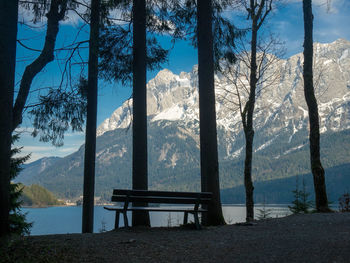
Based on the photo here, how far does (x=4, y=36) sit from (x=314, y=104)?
8.42 metres

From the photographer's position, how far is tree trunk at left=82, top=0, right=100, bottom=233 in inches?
352

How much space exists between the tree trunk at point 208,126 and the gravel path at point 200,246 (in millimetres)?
1017

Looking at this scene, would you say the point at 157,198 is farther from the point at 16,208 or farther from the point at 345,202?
the point at 16,208

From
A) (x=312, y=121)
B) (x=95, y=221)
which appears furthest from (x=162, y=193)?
(x=95, y=221)

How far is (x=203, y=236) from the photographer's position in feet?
21.3

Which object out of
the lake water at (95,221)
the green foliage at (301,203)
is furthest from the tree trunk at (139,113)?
the green foliage at (301,203)

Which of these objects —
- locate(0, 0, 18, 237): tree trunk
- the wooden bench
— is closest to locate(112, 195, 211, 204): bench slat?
the wooden bench

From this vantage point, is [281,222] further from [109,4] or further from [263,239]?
[109,4]

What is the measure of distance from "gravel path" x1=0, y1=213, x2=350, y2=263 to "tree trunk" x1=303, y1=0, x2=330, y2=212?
2.89 meters

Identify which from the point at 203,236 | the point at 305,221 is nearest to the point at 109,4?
the point at 203,236

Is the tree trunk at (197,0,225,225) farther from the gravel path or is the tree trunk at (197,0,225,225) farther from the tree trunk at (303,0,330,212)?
the tree trunk at (303,0,330,212)

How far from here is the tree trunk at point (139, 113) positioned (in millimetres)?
8109

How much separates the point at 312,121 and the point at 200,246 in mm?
6290

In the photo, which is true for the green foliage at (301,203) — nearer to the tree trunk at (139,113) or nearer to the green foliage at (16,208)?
the tree trunk at (139,113)
